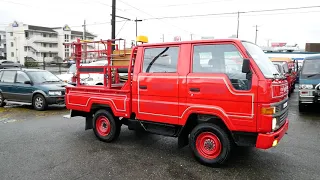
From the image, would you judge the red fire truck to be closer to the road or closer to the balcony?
the road

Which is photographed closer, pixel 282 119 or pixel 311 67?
pixel 282 119

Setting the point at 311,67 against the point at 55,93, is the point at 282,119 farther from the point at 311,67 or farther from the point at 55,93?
the point at 55,93

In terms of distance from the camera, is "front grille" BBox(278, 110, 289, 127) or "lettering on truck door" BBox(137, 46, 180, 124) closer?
"front grille" BBox(278, 110, 289, 127)

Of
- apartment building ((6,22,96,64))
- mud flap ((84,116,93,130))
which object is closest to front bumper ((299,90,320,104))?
mud flap ((84,116,93,130))

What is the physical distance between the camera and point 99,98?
6.04m

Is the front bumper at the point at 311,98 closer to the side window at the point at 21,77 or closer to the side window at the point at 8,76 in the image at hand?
the side window at the point at 21,77

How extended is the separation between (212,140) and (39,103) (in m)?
8.05

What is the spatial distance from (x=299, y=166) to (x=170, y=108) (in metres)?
2.50

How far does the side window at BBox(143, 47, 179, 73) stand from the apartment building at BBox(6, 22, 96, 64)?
69.5 metres

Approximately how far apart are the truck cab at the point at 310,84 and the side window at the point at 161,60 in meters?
6.28

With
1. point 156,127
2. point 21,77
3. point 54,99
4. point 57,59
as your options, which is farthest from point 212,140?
point 57,59

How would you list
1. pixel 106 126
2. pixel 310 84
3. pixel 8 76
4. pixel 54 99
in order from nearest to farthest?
pixel 106 126 < pixel 310 84 < pixel 54 99 < pixel 8 76

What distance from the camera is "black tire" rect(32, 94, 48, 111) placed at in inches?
406

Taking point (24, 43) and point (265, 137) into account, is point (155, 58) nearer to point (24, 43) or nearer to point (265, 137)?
point (265, 137)
